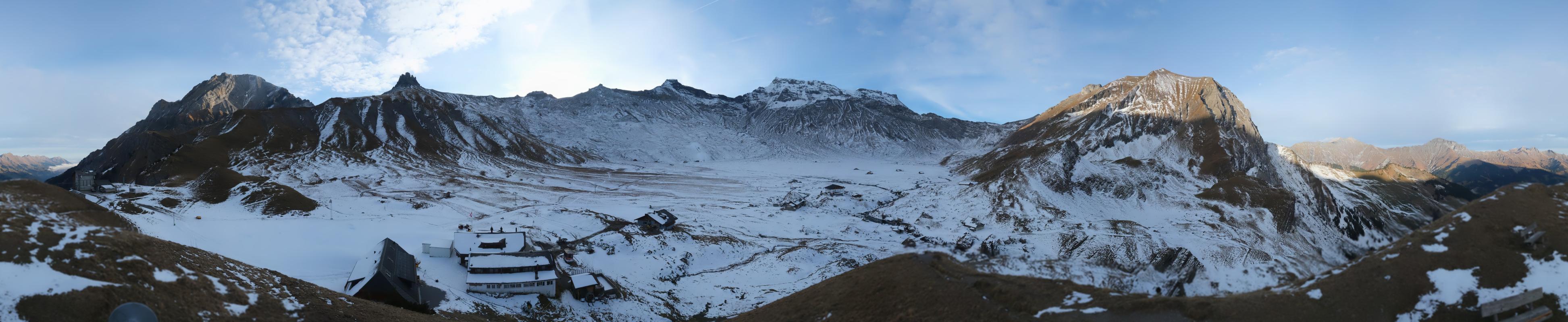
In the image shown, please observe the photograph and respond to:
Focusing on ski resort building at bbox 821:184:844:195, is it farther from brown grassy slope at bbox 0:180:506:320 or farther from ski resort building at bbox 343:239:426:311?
brown grassy slope at bbox 0:180:506:320

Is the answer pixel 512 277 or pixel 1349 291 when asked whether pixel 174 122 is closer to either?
pixel 512 277

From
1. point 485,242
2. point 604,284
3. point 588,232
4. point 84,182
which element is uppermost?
point 84,182

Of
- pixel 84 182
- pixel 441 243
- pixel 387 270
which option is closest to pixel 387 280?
pixel 387 270

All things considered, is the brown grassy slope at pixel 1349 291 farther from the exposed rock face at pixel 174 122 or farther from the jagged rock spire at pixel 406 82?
the jagged rock spire at pixel 406 82

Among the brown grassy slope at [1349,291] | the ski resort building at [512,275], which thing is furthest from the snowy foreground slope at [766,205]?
the brown grassy slope at [1349,291]

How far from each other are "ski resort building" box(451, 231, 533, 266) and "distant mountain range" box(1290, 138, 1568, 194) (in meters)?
46.7

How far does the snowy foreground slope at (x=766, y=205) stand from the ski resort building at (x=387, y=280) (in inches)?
60.1

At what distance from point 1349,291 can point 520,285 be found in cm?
3456

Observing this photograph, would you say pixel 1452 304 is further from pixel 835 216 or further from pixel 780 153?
pixel 780 153

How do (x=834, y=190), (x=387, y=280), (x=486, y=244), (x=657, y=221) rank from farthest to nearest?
(x=834, y=190), (x=657, y=221), (x=486, y=244), (x=387, y=280)

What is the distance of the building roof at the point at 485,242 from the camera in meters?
37.5

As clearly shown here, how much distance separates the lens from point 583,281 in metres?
32.8

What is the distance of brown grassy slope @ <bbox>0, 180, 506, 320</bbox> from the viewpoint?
13.6 m

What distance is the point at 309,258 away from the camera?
3253 cm
